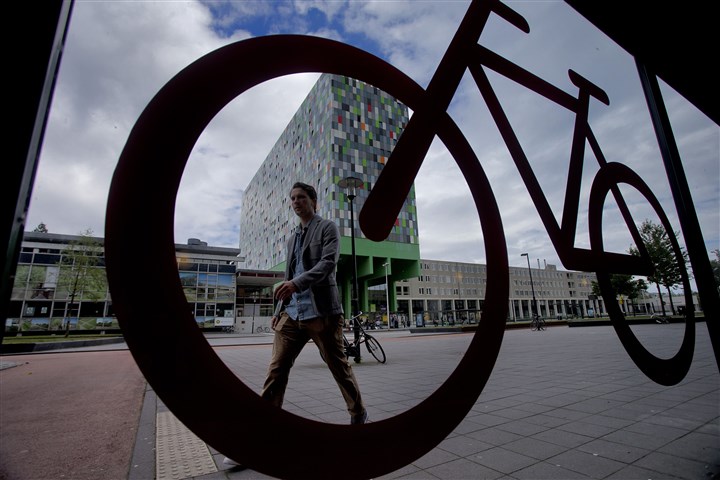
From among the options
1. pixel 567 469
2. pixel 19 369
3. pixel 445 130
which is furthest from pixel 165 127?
pixel 19 369

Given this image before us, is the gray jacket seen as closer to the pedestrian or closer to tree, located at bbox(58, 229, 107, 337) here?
the pedestrian

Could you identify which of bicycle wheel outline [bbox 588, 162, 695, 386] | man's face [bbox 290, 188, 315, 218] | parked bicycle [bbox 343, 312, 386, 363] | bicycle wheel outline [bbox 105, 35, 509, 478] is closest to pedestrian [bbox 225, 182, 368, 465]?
man's face [bbox 290, 188, 315, 218]

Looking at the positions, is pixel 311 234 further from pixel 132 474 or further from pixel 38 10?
pixel 38 10

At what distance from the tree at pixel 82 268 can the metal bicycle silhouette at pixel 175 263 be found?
3041cm

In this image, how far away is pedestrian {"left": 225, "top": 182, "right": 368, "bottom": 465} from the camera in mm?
2713

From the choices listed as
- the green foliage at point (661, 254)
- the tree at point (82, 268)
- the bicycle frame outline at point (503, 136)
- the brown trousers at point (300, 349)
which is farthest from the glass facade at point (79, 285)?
the green foliage at point (661, 254)

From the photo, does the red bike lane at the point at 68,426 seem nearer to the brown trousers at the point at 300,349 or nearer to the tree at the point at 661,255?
the brown trousers at the point at 300,349

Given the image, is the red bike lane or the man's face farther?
the man's face

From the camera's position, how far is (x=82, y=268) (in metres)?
25.3

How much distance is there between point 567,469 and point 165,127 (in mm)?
2928

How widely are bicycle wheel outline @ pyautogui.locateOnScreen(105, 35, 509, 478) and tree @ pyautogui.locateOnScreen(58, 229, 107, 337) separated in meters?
30.4

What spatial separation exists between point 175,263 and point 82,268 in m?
30.9

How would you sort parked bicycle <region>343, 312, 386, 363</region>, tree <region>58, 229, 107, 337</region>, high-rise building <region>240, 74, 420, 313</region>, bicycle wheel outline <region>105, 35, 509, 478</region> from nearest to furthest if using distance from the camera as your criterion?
bicycle wheel outline <region>105, 35, 509, 478</region>, parked bicycle <region>343, 312, 386, 363</region>, tree <region>58, 229, 107, 337</region>, high-rise building <region>240, 74, 420, 313</region>

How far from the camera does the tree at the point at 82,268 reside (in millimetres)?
25203
